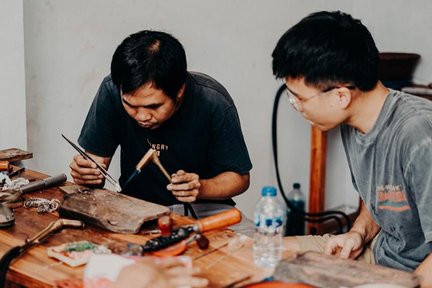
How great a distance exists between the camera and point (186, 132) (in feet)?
9.66

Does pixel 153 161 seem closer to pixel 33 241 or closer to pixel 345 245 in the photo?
pixel 33 241

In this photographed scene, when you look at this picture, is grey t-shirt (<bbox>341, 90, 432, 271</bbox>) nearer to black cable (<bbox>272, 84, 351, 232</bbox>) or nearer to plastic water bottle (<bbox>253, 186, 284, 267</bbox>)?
plastic water bottle (<bbox>253, 186, 284, 267</bbox>)

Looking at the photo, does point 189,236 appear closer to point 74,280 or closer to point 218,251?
point 218,251

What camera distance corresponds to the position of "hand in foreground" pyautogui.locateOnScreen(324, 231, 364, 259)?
2391mm

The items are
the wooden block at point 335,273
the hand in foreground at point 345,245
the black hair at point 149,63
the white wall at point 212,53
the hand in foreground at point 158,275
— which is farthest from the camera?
the white wall at point 212,53

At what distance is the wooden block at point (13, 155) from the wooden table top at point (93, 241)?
568mm

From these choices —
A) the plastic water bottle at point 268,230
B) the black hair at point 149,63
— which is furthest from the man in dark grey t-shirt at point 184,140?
the plastic water bottle at point 268,230

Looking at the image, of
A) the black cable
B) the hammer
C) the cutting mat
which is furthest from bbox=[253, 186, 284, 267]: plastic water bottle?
the black cable

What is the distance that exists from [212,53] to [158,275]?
2.61 meters

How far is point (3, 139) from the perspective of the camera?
10.3ft

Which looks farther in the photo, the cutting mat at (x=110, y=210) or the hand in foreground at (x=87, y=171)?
the hand in foreground at (x=87, y=171)

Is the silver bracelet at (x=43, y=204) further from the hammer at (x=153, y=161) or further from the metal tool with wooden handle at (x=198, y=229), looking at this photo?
the metal tool with wooden handle at (x=198, y=229)

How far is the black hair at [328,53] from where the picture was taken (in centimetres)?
216

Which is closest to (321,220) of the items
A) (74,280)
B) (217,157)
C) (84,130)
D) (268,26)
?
(268,26)
